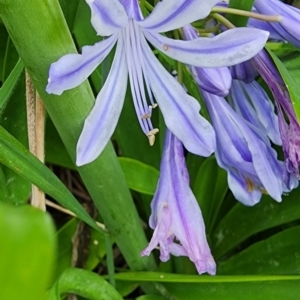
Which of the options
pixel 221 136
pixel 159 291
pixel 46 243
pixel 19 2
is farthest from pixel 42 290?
pixel 159 291

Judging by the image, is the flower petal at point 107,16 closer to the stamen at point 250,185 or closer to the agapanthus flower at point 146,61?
the agapanthus flower at point 146,61

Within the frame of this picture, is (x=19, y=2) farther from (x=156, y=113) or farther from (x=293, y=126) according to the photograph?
(x=156, y=113)

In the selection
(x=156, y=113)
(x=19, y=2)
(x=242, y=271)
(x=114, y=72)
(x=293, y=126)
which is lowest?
(x=242, y=271)

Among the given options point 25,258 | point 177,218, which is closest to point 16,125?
point 177,218

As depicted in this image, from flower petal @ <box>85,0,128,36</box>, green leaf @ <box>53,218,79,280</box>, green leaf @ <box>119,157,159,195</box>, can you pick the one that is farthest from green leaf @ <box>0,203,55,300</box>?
green leaf @ <box>53,218,79,280</box>

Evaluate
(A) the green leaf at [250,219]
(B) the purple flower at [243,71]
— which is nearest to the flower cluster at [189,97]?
(B) the purple flower at [243,71]

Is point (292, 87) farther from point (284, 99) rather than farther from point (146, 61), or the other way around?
point (146, 61)
